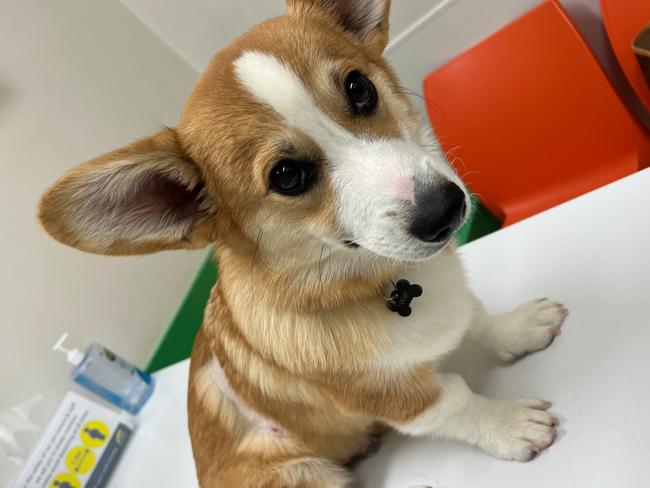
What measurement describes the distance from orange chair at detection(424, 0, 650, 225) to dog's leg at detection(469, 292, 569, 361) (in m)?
0.67

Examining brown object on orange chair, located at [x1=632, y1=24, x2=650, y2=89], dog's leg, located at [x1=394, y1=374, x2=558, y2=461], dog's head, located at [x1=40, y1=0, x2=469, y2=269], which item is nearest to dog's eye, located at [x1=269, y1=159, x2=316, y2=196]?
dog's head, located at [x1=40, y1=0, x2=469, y2=269]

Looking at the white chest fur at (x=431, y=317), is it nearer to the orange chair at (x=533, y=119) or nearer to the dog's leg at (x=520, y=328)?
the dog's leg at (x=520, y=328)

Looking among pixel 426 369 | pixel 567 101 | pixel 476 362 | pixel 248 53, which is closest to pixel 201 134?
pixel 248 53

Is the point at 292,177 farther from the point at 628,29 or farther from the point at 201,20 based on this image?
the point at 201,20

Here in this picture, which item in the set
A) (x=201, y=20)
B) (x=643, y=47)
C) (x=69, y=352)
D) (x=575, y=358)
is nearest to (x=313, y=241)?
(x=575, y=358)

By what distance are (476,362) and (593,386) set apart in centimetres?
30

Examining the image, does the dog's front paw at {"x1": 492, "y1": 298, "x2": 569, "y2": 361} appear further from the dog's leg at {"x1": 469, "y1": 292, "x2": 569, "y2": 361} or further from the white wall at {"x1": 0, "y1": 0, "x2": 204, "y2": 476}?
the white wall at {"x1": 0, "y1": 0, "x2": 204, "y2": 476}

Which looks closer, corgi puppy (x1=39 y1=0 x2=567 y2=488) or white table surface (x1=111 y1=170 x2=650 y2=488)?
corgi puppy (x1=39 y1=0 x2=567 y2=488)

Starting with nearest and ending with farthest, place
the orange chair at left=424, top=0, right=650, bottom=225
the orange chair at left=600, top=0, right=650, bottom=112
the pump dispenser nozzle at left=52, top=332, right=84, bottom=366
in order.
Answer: the orange chair at left=600, top=0, right=650, bottom=112 → the orange chair at left=424, top=0, right=650, bottom=225 → the pump dispenser nozzle at left=52, top=332, right=84, bottom=366

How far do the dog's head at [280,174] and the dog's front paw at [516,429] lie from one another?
0.43 metres

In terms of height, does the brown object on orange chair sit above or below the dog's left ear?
below

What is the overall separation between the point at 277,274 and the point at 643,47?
4.10 ft

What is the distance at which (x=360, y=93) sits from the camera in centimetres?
93

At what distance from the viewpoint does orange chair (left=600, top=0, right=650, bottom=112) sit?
1586mm
